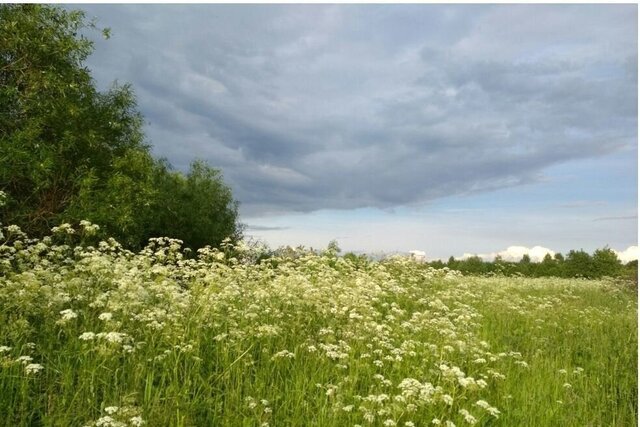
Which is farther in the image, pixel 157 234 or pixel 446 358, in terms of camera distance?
pixel 157 234

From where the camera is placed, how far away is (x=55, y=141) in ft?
44.6

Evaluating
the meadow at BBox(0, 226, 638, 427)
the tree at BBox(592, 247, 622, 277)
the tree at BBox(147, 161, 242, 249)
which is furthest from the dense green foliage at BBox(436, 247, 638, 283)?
the meadow at BBox(0, 226, 638, 427)

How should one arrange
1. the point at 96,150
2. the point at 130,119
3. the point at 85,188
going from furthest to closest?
the point at 130,119
the point at 96,150
the point at 85,188

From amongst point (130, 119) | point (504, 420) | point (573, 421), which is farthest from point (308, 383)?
point (130, 119)

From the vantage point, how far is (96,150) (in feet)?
Answer: 49.2

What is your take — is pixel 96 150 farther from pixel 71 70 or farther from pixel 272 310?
pixel 272 310

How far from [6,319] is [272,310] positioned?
335cm

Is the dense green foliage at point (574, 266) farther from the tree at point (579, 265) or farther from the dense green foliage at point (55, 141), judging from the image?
the dense green foliage at point (55, 141)

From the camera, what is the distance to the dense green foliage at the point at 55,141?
12508mm

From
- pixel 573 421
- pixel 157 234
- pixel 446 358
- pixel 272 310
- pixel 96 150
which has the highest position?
pixel 96 150

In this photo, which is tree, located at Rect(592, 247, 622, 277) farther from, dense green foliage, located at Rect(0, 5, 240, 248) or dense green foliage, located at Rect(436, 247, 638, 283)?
dense green foliage, located at Rect(0, 5, 240, 248)

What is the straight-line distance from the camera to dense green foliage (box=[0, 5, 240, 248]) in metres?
12.5

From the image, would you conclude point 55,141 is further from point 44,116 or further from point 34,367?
point 34,367

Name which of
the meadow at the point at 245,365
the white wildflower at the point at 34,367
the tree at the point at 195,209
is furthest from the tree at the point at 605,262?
the white wildflower at the point at 34,367
